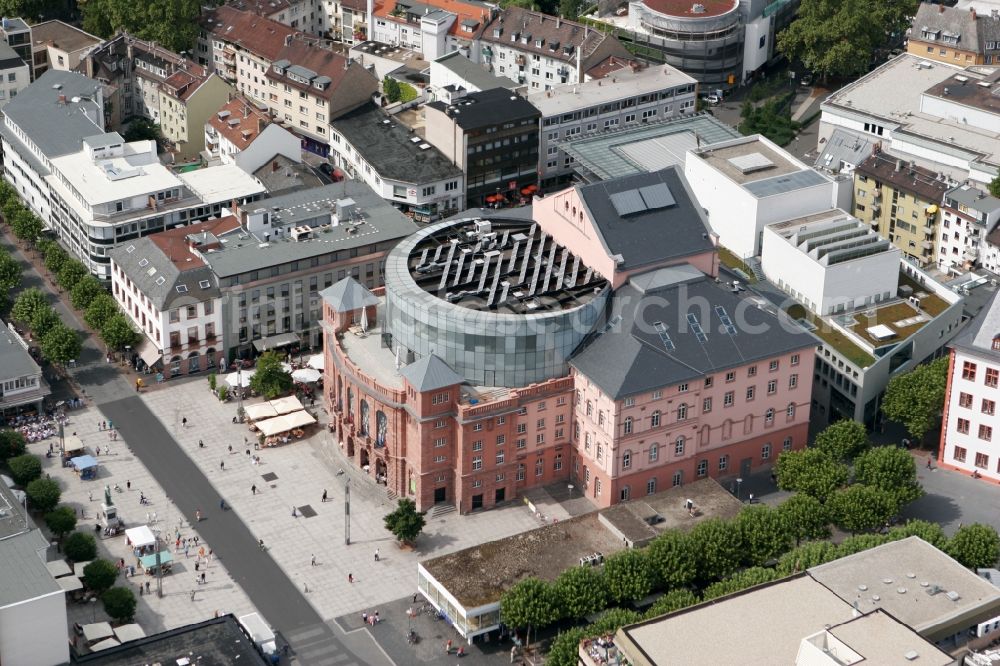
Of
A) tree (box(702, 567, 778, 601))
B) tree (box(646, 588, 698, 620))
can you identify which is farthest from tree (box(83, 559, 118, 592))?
tree (box(702, 567, 778, 601))

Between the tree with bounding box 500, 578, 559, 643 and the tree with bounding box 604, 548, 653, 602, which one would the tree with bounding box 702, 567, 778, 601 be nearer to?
the tree with bounding box 604, 548, 653, 602

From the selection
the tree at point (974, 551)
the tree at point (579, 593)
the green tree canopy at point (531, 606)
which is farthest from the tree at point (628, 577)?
the tree at point (974, 551)

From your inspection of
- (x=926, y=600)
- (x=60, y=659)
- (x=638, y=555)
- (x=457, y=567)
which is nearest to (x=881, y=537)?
(x=926, y=600)

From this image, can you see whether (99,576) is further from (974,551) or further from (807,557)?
(974,551)

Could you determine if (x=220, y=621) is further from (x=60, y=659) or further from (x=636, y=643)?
(x=636, y=643)

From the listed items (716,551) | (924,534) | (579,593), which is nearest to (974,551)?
(924,534)
